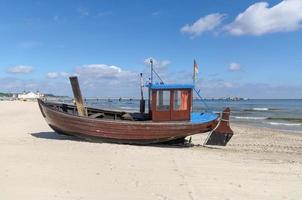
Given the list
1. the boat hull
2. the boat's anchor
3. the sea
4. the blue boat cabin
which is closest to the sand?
the boat hull

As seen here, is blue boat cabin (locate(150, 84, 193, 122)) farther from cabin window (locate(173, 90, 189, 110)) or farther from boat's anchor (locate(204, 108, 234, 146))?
boat's anchor (locate(204, 108, 234, 146))

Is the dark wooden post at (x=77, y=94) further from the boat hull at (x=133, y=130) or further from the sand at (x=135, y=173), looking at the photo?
the sand at (x=135, y=173)

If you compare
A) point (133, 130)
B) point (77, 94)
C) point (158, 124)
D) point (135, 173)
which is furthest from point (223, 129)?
point (135, 173)

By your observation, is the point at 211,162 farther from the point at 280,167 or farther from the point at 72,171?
the point at 72,171

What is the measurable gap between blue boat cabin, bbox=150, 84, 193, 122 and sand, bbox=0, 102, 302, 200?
1.48 metres

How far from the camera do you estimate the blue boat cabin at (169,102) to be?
1433cm

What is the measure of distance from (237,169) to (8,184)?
540 cm

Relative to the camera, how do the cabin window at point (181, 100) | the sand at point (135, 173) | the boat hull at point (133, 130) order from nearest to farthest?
the sand at point (135, 173) → the boat hull at point (133, 130) → the cabin window at point (181, 100)

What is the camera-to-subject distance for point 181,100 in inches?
567

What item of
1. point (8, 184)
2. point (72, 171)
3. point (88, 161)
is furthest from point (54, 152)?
point (8, 184)

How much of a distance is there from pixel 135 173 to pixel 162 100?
5774 mm

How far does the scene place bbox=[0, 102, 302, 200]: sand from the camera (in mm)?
7172

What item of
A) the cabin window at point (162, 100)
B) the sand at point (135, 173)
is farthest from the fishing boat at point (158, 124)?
the sand at point (135, 173)

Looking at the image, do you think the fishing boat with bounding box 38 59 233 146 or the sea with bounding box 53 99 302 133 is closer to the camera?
the fishing boat with bounding box 38 59 233 146
